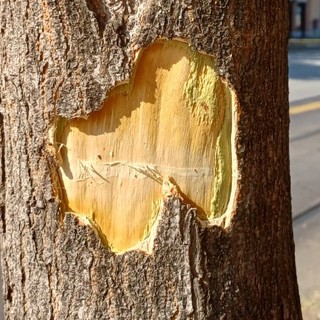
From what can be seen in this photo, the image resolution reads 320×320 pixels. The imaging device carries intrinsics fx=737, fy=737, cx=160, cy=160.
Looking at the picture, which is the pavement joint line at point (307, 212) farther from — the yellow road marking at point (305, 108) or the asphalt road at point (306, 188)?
the yellow road marking at point (305, 108)

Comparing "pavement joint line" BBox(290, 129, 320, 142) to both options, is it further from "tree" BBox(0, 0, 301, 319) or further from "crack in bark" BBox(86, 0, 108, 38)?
"crack in bark" BBox(86, 0, 108, 38)

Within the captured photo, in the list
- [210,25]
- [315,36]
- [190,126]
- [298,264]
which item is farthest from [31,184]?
[315,36]

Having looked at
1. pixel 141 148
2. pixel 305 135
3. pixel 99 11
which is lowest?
pixel 305 135

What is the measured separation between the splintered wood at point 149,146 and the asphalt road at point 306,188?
2.77m

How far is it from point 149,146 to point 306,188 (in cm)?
547

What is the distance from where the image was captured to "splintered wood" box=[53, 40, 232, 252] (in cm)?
155

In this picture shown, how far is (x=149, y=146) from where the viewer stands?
1573 millimetres

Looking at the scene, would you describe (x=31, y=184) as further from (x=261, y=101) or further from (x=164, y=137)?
Result: (x=261, y=101)

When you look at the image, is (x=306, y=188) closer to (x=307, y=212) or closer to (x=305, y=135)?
(x=307, y=212)

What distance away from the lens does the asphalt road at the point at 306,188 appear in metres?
4.64

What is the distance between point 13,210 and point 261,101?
0.63 metres

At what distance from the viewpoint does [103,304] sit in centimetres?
160

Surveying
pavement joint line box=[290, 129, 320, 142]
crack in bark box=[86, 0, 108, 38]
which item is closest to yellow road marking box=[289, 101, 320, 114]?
pavement joint line box=[290, 129, 320, 142]

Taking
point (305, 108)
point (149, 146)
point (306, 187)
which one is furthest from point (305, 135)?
point (149, 146)
